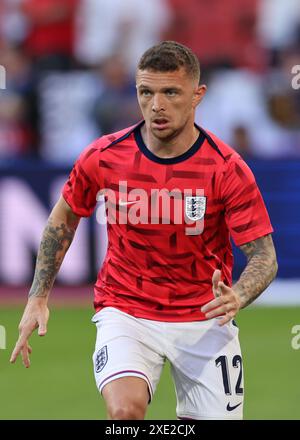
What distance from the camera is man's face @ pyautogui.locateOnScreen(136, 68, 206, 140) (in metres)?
6.41

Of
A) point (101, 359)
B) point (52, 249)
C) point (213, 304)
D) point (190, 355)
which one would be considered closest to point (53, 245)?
point (52, 249)

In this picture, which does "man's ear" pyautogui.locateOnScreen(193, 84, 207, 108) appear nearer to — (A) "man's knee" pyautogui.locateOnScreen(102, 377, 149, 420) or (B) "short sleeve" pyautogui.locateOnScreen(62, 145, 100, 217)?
(B) "short sleeve" pyautogui.locateOnScreen(62, 145, 100, 217)

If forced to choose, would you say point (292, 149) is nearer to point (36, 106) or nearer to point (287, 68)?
point (287, 68)

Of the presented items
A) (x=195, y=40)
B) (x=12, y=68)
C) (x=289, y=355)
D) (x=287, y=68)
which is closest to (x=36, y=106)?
(x=12, y=68)

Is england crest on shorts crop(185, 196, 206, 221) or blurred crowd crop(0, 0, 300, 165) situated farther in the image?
blurred crowd crop(0, 0, 300, 165)

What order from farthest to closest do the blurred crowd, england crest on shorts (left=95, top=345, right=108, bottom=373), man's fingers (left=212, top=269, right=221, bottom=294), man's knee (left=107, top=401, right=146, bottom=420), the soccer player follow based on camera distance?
the blurred crowd → the soccer player → england crest on shorts (left=95, top=345, right=108, bottom=373) → man's knee (left=107, top=401, right=146, bottom=420) → man's fingers (left=212, top=269, right=221, bottom=294)

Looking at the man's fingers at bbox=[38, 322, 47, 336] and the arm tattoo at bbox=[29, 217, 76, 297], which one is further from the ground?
the arm tattoo at bbox=[29, 217, 76, 297]

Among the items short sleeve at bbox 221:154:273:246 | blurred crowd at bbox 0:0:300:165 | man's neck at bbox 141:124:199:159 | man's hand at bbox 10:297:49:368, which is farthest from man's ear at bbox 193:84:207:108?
blurred crowd at bbox 0:0:300:165

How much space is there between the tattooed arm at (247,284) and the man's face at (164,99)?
785mm

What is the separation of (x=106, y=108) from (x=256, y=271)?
9230 millimetres

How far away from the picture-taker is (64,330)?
492 inches

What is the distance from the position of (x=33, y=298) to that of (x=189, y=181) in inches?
43.5

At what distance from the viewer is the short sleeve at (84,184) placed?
263 inches

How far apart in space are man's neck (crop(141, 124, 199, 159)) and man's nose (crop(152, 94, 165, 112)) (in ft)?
0.79
